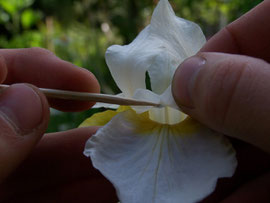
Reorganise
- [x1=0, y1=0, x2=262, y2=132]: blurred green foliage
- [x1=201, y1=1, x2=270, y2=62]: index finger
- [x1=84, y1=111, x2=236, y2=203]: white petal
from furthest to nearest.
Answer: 1. [x1=0, y1=0, x2=262, y2=132]: blurred green foliage
2. [x1=201, y1=1, x2=270, y2=62]: index finger
3. [x1=84, y1=111, x2=236, y2=203]: white petal

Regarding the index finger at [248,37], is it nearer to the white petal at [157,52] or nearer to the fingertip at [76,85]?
the white petal at [157,52]

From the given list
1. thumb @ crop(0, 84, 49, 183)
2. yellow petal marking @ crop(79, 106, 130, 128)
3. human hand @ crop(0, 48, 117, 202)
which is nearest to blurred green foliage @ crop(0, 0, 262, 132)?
human hand @ crop(0, 48, 117, 202)

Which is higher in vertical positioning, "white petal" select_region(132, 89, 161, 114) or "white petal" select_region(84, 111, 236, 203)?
"white petal" select_region(132, 89, 161, 114)

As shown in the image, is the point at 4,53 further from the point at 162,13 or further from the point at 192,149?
the point at 192,149

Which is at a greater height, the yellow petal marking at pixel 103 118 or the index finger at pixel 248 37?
the index finger at pixel 248 37

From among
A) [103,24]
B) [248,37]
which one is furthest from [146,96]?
[103,24]

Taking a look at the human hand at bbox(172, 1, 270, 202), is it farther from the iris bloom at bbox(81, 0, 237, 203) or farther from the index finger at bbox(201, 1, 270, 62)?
the index finger at bbox(201, 1, 270, 62)

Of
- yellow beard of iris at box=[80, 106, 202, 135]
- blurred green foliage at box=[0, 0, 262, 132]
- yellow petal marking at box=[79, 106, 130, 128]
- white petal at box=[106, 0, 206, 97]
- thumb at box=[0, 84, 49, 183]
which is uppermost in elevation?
white petal at box=[106, 0, 206, 97]

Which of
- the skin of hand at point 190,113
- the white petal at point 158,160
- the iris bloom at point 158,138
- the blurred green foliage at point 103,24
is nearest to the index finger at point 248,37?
the skin of hand at point 190,113

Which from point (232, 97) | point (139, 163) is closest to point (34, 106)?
point (139, 163)
